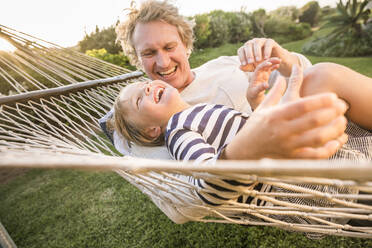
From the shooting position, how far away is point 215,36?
9.12 meters

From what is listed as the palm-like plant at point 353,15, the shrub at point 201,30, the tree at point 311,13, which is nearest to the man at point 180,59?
the palm-like plant at point 353,15

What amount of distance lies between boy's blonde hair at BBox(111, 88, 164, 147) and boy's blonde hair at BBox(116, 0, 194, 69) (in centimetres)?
65

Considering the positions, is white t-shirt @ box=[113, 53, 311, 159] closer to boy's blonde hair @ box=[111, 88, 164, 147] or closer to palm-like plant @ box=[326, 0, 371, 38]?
boy's blonde hair @ box=[111, 88, 164, 147]

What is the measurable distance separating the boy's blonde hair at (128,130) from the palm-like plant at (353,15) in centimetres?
648

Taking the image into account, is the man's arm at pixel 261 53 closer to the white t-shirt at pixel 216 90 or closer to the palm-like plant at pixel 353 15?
the white t-shirt at pixel 216 90

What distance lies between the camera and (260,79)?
1003 millimetres

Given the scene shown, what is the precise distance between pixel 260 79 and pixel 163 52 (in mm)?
811

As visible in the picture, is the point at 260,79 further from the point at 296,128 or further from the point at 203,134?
the point at 296,128

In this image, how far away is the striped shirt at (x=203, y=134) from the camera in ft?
2.43

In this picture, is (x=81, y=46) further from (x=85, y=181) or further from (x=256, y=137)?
(x=256, y=137)

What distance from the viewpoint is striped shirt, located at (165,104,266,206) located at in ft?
2.43

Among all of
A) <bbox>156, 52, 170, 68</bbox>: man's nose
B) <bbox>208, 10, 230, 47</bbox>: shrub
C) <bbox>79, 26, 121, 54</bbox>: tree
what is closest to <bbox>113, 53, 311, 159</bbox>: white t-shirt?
<bbox>156, 52, 170, 68</bbox>: man's nose

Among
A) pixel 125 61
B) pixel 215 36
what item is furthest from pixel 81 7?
pixel 215 36

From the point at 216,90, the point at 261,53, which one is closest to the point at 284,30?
the point at 216,90
